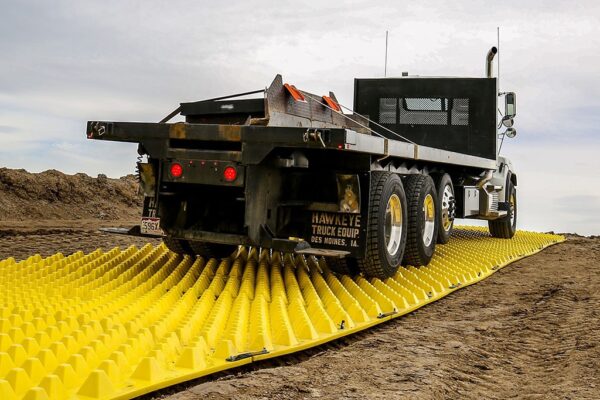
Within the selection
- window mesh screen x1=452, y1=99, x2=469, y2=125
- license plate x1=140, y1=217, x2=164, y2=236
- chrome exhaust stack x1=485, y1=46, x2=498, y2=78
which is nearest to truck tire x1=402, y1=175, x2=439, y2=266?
window mesh screen x1=452, y1=99, x2=469, y2=125

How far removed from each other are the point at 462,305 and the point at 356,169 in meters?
1.62

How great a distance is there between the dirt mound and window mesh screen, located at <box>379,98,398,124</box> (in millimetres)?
9186

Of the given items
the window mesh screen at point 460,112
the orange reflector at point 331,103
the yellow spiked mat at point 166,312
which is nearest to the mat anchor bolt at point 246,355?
the yellow spiked mat at point 166,312

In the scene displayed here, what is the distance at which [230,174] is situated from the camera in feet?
19.0

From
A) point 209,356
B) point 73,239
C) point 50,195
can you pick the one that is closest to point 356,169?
point 209,356

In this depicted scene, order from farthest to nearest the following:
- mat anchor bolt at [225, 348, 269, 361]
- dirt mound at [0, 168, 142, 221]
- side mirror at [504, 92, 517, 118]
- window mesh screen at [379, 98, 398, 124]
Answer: dirt mound at [0, 168, 142, 221]
window mesh screen at [379, 98, 398, 124]
side mirror at [504, 92, 517, 118]
mat anchor bolt at [225, 348, 269, 361]

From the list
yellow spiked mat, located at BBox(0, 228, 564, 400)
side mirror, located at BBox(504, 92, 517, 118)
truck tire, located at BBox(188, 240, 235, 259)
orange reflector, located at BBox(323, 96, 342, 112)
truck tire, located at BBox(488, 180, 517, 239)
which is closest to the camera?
yellow spiked mat, located at BBox(0, 228, 564, 400)

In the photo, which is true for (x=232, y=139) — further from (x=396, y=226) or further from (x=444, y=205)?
(x=444, y=205)

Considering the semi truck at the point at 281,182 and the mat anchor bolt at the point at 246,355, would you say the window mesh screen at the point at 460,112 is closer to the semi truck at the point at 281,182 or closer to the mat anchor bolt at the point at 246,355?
the semi truck at the point at 281,182

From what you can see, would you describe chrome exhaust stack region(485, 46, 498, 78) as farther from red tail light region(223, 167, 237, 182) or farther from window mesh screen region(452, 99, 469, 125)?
red tail light region(223, 167, 237, 182)

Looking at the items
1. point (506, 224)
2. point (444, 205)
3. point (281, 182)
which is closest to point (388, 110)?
point (444, 205)

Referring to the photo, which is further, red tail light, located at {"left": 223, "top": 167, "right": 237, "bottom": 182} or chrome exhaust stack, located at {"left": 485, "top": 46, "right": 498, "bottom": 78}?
chrome exhaust stack, located at {"left": 485, "top": 46, "right": 498, "bottom": 78}

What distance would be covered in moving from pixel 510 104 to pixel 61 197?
1169cm

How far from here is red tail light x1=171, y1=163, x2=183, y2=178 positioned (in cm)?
603
